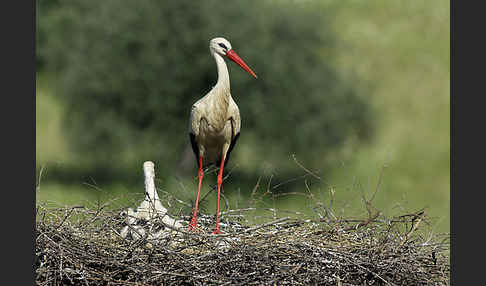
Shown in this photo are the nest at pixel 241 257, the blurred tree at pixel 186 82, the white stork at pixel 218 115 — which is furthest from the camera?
the blurred tree at pixel 186 82

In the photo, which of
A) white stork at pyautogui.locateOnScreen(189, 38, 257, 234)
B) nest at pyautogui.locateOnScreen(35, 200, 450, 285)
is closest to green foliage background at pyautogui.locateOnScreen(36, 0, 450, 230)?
white stork at pyautogui.locateOnScreen(189, 38, 257, 234)

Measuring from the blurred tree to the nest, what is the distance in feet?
30.5

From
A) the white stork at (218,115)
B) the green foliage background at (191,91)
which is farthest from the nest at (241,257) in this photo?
the green foliage background at (191,91)

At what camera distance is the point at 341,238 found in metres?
5.21

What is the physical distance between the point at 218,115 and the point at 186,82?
339 inches

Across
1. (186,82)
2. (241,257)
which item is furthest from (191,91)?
(241,257)

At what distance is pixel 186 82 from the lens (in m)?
14.9

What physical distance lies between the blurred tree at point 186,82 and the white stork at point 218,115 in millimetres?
7650

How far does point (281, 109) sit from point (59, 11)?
22.5 feet

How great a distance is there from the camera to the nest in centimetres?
482

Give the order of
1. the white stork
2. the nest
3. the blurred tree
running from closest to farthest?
the nest
the white stork
the blurred tree

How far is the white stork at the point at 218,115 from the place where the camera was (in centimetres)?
634

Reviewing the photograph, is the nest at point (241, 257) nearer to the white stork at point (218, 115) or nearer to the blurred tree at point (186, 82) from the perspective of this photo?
the white stork at point (218, 115)

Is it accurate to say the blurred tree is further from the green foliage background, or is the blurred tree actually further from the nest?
the nest
